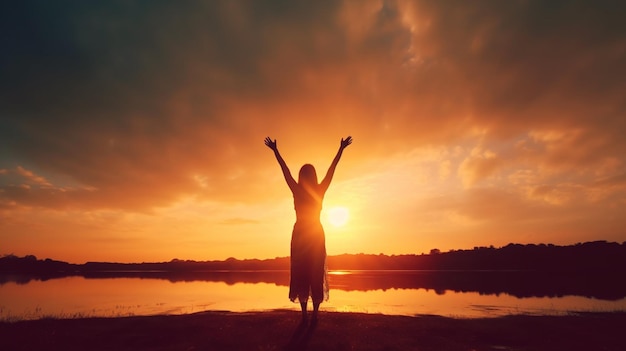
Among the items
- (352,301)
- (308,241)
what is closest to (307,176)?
(308,241)

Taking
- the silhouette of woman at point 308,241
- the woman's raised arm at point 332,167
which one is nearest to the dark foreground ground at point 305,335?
the silhouette of woman at point 308,241

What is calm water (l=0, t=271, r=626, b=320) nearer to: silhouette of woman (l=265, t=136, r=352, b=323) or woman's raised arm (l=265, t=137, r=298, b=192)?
silhouette of woman (l=265, t=136, r=352, b=323)

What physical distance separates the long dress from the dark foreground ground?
91 centimetres

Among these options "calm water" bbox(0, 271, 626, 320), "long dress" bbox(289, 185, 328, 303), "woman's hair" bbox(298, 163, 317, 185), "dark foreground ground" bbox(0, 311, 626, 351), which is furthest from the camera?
"calm water" bbox(0, 271, 626, 320)

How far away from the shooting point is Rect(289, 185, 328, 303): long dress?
30.5 feet

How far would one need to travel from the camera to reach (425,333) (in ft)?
30.5

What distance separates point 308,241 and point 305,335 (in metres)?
2.20

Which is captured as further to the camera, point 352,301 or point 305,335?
point 352,301

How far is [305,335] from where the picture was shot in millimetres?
8422

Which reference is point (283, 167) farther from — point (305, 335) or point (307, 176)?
point (305, 335)

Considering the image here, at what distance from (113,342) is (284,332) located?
3.88 metres

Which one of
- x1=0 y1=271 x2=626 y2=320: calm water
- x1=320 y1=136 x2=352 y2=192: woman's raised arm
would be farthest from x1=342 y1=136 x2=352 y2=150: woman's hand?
x1=0 y1=271 x2=626 y2=320: calm water

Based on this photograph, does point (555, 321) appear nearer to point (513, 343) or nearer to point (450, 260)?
point (513, 343)

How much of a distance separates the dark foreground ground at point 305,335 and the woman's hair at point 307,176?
3.68m
